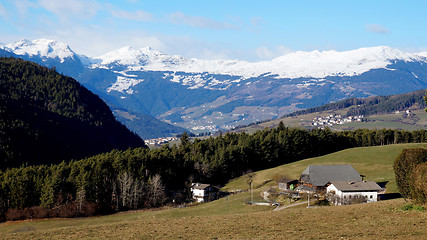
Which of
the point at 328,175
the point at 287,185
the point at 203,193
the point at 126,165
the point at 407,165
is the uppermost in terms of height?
the point at 407,165

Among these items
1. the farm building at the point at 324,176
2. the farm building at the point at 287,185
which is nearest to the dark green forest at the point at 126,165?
the farm building at the point at 287,185

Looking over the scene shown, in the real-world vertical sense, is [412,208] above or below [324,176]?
above

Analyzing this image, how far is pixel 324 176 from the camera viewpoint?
94.3 meters

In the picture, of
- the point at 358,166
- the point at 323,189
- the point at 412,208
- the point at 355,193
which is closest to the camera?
the point at 412,208

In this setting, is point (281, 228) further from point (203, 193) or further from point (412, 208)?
point (203, 193)

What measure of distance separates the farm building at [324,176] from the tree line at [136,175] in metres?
31.9

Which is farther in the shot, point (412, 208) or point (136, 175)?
point (136, 175)

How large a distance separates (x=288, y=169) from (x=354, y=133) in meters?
71.0

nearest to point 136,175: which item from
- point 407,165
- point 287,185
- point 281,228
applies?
point 287,185

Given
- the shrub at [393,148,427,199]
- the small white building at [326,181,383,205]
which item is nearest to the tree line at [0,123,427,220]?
the small white building at [326,181,383,205]

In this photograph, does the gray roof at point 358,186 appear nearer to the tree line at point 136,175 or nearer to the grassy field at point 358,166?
the grassy field at point 358,166

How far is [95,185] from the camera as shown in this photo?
90688 millimetres

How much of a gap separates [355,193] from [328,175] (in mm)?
18521

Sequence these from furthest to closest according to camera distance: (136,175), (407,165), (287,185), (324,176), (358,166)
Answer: (358,166)
(136,175)
(287,185)
(324,176)
(407,165)
